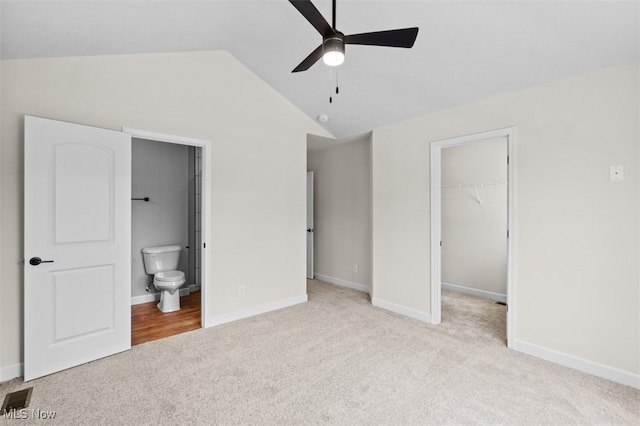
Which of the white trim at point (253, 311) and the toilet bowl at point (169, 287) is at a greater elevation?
the toilet bowl at point (169, 287)

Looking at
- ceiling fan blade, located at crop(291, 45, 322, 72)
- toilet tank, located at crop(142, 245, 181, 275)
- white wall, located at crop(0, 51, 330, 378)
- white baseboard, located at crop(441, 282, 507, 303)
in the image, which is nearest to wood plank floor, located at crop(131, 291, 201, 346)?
white wall, located at crop(0, 51, 330, 378)

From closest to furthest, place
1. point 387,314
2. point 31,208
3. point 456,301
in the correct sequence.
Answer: point 31,208, point 387,314, point 456,301

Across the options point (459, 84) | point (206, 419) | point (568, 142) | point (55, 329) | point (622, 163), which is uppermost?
point (459, 84)

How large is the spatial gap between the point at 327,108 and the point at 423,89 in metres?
1.21

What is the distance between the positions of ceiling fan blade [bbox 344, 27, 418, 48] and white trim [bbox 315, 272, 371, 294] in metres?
3.53

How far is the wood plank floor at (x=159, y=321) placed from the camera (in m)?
3.11

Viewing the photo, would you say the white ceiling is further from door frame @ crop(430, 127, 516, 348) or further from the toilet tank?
the toilet tank

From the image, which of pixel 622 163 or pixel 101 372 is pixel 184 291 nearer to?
pixel 101 372

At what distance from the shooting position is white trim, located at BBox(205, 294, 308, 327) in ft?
11.0

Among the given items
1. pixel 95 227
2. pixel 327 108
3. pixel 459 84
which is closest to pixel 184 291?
pixel 95 227

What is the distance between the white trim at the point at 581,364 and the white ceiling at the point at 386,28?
2320 millimetres

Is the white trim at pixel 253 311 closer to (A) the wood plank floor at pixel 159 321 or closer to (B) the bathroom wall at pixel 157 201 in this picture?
(A) the wood plank floor at pixel 159 321

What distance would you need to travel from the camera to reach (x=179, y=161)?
452 cm

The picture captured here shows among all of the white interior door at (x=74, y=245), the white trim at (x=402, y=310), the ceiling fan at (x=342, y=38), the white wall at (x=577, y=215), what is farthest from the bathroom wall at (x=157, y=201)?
the white wall at (x=577, y=215)
